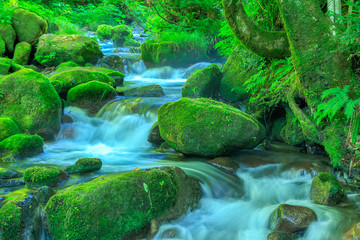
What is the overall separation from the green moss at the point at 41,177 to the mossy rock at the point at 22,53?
9450 mm

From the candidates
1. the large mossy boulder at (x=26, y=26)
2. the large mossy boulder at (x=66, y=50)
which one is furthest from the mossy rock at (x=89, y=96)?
the large mossy boulder at (x=26, y=26)

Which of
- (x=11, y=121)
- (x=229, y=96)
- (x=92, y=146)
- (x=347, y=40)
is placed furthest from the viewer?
(x=229, y=96)

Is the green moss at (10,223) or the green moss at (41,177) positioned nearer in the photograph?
the green moss at (10,223)

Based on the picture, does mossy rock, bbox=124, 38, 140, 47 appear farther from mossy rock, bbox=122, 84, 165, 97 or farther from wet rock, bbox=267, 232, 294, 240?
wet rock, bbox=267, 232, 294, 240

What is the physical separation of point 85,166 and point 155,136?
2366mm

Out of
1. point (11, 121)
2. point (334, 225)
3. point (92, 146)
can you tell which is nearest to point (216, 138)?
point (334, 225)

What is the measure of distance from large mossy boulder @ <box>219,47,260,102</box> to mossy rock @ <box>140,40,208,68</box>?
517 cm

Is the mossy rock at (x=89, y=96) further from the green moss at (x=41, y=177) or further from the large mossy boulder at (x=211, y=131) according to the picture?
the green moss at (x=41, y=177)

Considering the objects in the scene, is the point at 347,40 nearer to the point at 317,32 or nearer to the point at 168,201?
the point at 317,32

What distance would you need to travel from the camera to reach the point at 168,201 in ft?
12.8

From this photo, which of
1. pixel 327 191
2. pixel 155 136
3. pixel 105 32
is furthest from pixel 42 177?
pixel 105 32

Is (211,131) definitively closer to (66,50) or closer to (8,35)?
(66,50)

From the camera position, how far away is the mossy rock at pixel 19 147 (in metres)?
6.14

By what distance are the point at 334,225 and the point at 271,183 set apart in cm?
158
